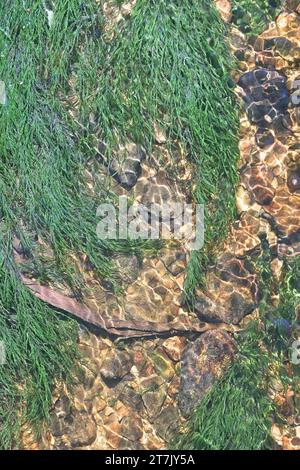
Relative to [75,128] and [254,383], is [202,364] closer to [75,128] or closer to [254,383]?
[254,383]

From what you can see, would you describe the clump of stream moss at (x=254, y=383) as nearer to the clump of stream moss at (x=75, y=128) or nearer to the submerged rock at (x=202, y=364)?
the submerged rock at (x=202, y=364)

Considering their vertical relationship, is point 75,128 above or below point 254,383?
above

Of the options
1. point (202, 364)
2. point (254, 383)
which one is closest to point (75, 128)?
point (202, 364)

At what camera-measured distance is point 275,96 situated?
5.41 m

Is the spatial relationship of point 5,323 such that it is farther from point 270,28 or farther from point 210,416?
point 270,28

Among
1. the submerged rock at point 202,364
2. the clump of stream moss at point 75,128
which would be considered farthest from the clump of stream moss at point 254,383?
the clump of stream moss at point 75,128

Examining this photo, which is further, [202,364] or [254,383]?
[202,364]

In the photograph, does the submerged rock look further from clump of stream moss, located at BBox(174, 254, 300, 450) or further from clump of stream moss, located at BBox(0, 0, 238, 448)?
clump of stream moss, located at BBox(0, 0, 238, 448)

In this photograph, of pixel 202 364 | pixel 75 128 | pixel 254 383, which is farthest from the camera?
pixel 75 128

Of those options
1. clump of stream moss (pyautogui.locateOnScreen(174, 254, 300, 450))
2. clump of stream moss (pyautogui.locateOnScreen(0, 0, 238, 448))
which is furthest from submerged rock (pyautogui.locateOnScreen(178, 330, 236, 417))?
clump of stream moss (pyautogui.locateOnScreen(0, 0, 238, 448))

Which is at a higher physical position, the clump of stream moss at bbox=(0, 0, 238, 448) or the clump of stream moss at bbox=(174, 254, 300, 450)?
the clump of stream moss at bbox=(0, 0, 238, 448)

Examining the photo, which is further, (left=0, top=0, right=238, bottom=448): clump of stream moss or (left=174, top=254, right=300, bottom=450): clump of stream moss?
(left=0, top=0, right=238, bottom=448): clump of stream moss

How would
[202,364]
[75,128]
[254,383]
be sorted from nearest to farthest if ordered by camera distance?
[254,383] → [202,364] → [75,128]
